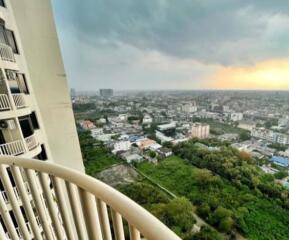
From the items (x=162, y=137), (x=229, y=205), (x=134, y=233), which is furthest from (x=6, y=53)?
(x=162, y=137)

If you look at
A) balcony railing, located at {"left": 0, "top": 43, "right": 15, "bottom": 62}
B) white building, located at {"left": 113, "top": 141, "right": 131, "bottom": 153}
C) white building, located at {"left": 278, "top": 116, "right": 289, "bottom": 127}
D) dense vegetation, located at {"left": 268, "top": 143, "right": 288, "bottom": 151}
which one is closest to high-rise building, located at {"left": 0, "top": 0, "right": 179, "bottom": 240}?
balcony railing, located at {"left": 0, "top": 43, "right": 15, "bottom": 62}

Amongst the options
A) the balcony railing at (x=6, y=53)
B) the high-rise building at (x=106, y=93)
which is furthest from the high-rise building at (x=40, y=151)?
the high-rise building at (x=106, y=93)

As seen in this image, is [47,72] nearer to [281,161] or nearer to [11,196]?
[11,196]

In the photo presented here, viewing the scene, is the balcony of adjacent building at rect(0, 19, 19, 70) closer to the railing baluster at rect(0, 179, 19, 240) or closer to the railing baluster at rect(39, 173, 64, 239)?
the railing baluster at rect(0, 179, 19, 240)

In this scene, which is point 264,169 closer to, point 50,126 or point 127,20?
point 127,20

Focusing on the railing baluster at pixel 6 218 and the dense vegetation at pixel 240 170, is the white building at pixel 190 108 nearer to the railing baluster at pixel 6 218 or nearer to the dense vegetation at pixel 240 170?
the dense vegetation at pixel 240 170

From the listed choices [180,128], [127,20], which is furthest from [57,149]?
[180,128]
